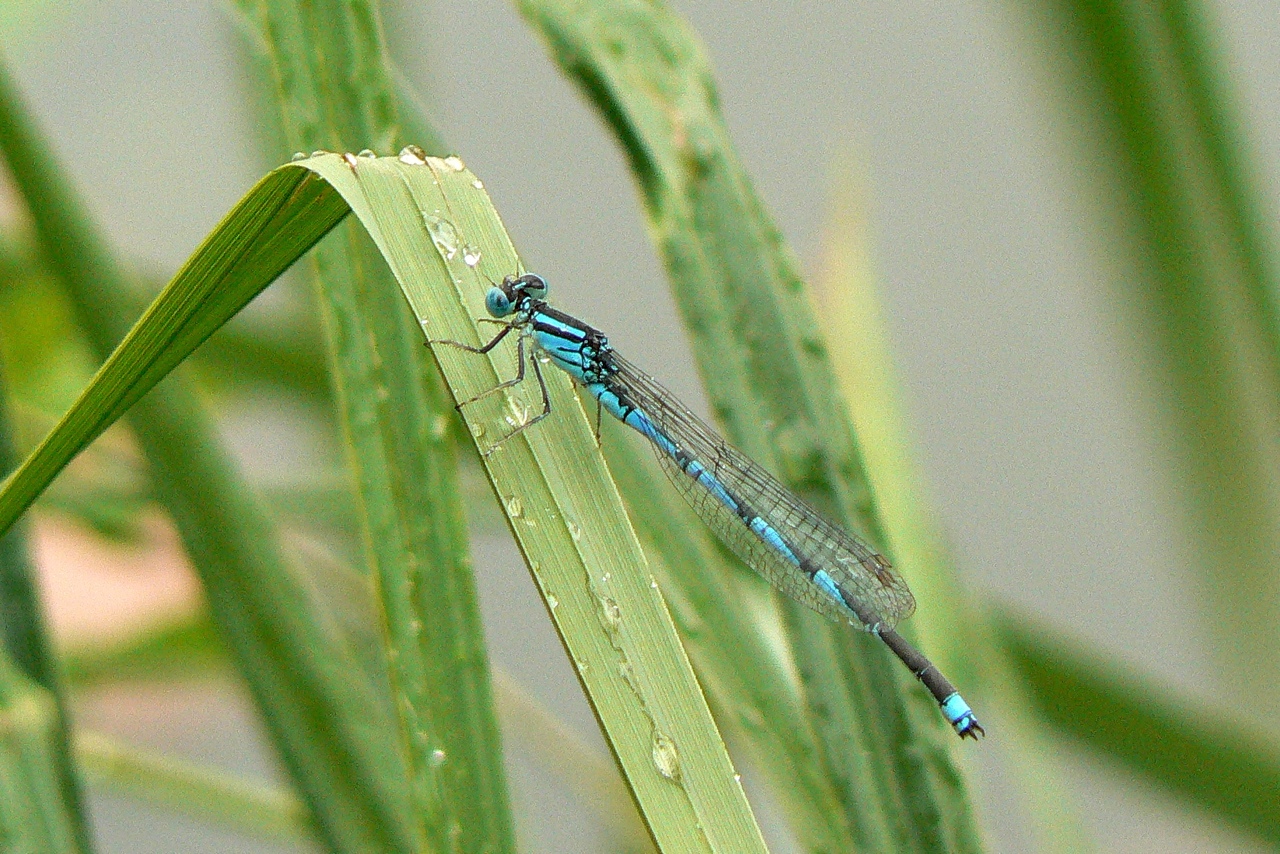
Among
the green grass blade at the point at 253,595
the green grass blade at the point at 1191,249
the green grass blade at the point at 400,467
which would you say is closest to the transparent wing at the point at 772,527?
the green grass blade at the point at 400,467

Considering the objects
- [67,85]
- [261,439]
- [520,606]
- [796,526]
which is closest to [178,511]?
[796,526]

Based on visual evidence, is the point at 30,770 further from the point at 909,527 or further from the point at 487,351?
the point at 909,527

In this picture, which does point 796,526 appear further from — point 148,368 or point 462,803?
point 148,368

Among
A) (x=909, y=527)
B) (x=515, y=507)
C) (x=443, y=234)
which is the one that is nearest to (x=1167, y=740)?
(x=909, y=527)

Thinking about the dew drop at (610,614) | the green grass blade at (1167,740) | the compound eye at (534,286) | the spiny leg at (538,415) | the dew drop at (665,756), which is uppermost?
the compound eye at (534,286)

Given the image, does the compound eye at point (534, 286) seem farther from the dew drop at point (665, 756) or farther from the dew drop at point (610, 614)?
the dew drop at point (665, 756)

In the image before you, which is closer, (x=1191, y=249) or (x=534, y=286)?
(x=534, y=286)
